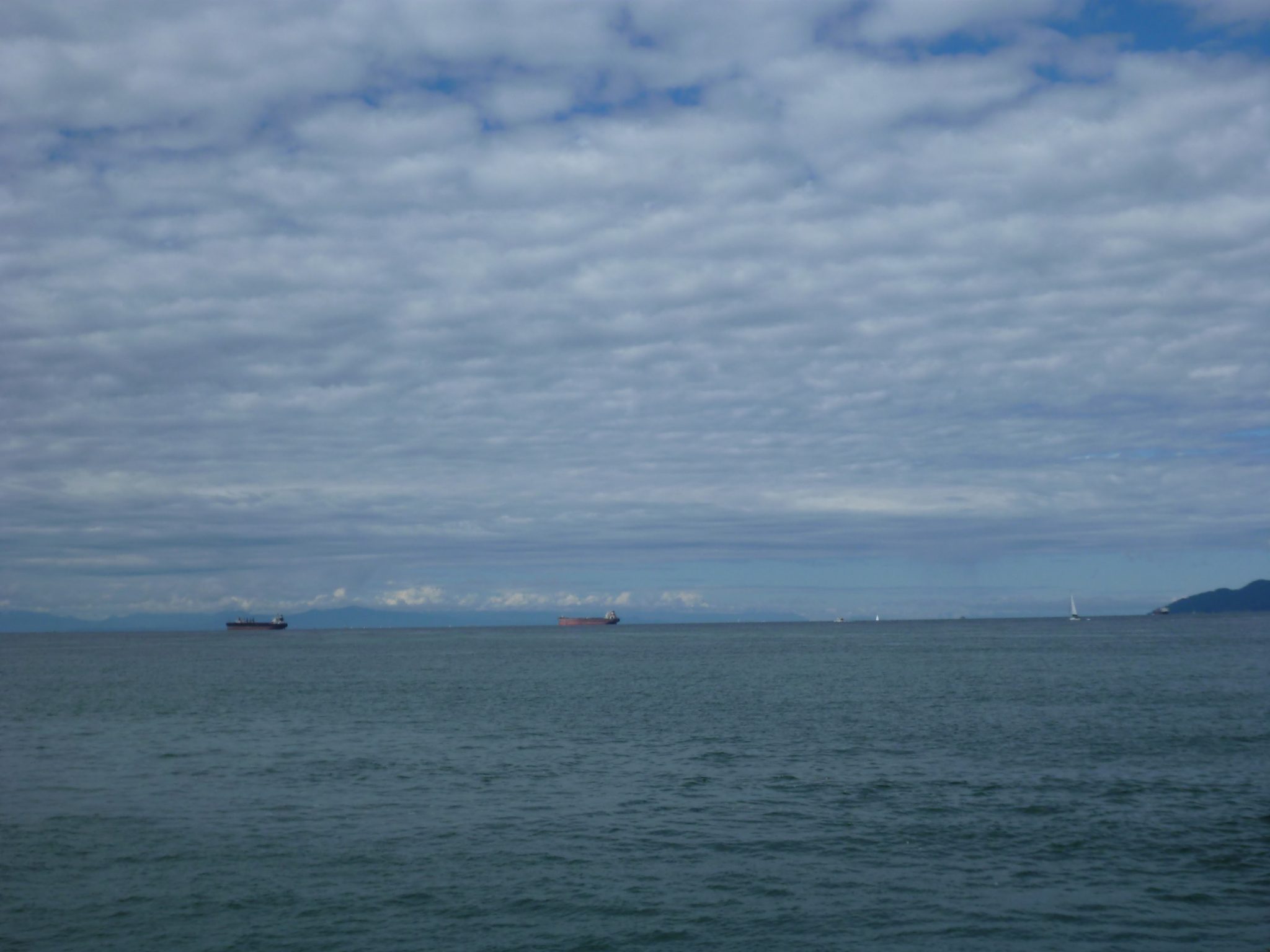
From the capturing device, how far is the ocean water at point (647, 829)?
27.6m

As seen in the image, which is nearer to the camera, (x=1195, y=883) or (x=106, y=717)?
(x=1195, y=883)

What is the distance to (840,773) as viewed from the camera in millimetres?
48781

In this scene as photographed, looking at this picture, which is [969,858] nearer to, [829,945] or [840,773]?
[829,945]

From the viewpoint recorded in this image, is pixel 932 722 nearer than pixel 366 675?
Yes

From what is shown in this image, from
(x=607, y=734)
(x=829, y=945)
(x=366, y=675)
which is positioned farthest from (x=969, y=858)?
(x=366, y=675)

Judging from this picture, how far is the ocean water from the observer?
27641 mm

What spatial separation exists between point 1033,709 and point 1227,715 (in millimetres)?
12664

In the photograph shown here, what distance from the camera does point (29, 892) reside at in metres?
30.9

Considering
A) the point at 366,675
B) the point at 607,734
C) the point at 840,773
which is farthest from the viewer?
the point at 366,675

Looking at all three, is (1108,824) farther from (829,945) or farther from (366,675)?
(366,675)

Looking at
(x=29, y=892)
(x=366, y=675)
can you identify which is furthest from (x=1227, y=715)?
(x=366, y=675)

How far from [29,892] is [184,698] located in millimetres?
72795

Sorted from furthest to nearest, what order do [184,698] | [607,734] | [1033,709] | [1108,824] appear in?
1. [184,698]
2. [1033,709]
3. [607,734]
4. [1108,824]

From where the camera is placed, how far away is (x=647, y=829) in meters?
37.7
